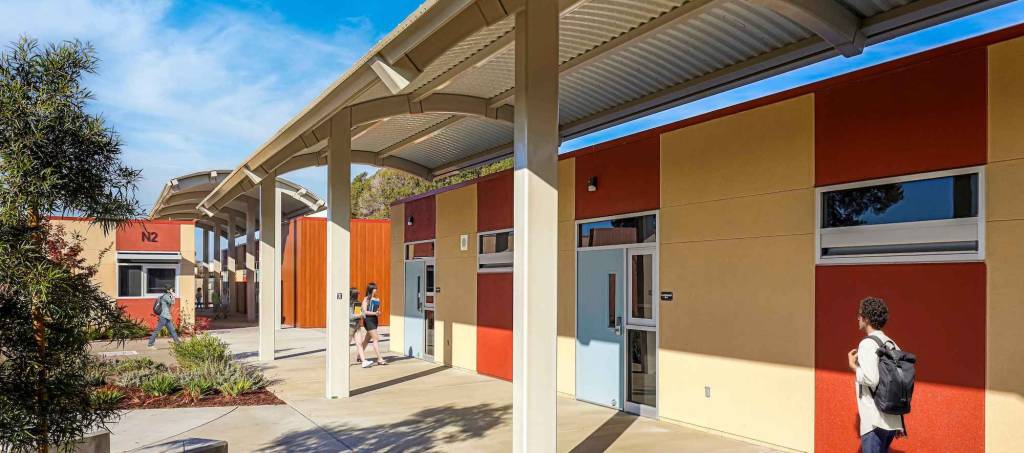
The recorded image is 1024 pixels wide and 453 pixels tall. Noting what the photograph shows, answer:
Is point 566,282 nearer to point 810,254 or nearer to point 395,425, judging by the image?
point 395,425

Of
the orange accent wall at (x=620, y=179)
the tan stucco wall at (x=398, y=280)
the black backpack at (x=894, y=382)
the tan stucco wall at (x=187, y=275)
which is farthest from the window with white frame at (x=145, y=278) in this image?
the black backpack at (x=894, y=382)

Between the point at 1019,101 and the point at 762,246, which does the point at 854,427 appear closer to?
the point at 762,246

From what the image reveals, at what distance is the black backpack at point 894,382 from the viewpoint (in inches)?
187

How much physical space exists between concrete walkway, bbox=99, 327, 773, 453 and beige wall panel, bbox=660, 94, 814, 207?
8.78 ft

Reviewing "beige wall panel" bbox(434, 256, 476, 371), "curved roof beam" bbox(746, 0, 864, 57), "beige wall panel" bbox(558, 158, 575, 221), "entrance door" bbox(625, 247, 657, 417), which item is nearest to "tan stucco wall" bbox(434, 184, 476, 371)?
"beige wall panel" bbox(434, 256, 476, 371)

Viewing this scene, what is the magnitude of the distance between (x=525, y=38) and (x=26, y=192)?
12.5 feet

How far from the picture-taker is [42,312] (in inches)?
164

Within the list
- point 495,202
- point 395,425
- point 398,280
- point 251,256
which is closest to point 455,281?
point 495,202

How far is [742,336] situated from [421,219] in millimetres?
9043

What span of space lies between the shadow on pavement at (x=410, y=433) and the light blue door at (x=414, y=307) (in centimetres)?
610

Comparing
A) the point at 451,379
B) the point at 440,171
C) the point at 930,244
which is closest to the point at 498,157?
the point at 440,171

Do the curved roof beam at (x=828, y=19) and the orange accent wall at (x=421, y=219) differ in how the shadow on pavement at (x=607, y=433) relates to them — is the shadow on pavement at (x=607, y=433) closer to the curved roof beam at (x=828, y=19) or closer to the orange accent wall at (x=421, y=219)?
the curved roof beam at (x=828, y=19)

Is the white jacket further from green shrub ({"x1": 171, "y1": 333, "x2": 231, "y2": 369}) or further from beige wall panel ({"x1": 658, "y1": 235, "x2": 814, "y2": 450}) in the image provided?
green shrub ({"x1": 171, "y1": 333, "x2": 231, "y2": 369})

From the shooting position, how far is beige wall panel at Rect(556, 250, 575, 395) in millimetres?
10547
